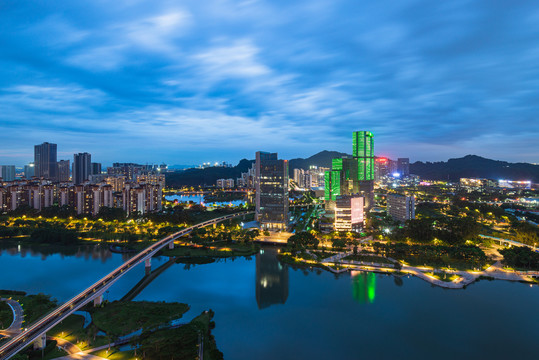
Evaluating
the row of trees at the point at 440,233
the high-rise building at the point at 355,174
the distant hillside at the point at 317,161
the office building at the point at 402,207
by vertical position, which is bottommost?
the row of trees at the point at 440,233

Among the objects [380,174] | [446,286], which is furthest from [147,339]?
[380,174]

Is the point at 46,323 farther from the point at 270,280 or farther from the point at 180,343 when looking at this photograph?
the point at 270,280

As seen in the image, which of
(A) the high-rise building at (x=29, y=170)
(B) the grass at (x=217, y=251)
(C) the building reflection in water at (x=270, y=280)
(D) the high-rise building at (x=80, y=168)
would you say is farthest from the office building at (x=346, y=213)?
(A) the high-rise building at (x=29, y=170)

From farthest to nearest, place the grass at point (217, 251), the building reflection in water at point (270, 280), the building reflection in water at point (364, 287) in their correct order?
the grass at point (217, 251), the building reflection in water at point (270, 280), the building reflection in water at point (364, 287)

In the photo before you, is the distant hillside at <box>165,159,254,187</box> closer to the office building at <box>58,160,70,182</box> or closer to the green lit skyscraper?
the office building at <box>58,160,70,182</box>

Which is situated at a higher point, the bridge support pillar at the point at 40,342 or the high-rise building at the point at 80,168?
the high-rise building at the point at 80,168

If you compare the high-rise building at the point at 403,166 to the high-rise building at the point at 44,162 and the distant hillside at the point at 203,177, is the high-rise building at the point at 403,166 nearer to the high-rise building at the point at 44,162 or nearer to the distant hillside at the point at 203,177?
the distant hillside at the point at 203,177

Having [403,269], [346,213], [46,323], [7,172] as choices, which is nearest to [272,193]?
[346,213]

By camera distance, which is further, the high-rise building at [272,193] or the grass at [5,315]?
the high-rise building at [272,193]
